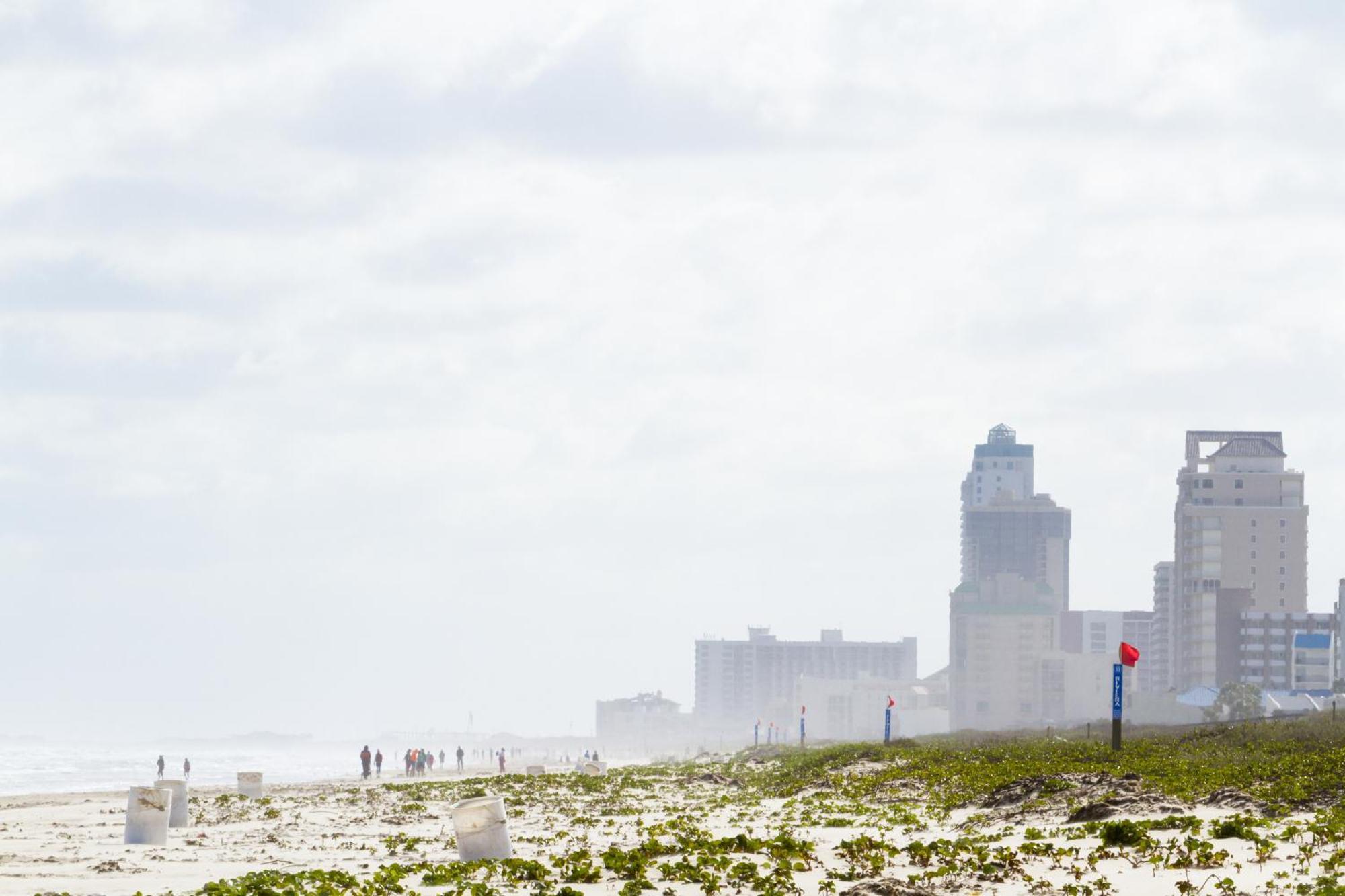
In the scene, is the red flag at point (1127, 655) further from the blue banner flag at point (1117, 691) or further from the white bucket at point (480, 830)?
the white bucket at point (480, 830)

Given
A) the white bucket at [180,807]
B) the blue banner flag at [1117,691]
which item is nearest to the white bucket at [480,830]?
the white bucket at [180,807]

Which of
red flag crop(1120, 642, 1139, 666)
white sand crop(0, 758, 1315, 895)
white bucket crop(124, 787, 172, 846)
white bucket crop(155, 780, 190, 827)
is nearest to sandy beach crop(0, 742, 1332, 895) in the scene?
white sand crop(0, 758, 1315, 895)

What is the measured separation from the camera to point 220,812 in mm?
42125

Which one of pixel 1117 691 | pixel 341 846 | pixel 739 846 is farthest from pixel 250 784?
pixel 739 846

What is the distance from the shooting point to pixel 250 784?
5422 centimetres

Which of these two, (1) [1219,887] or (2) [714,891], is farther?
(2) [714,891]

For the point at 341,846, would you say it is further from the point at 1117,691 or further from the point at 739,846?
the point at 1117,691

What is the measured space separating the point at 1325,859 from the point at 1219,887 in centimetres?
238

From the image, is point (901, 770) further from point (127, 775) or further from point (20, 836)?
point (127, 775)

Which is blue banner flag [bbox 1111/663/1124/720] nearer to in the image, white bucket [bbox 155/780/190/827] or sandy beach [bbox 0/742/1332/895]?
sandy beach [bbox 0/742/1332/895]

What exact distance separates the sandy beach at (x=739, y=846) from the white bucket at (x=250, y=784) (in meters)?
9.63

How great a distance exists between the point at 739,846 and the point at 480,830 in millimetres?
3790

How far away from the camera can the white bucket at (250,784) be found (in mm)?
53719

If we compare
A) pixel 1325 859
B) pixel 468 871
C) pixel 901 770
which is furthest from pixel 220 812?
pixel 1325 859
